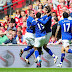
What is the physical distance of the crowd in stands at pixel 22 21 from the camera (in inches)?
539

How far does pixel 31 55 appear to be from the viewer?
1290 centimetres

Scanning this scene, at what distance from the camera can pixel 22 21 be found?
16391mm

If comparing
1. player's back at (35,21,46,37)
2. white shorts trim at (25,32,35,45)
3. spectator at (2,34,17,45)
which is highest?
player's back at (35,21,46,37)

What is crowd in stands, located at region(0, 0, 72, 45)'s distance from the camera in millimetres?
13689

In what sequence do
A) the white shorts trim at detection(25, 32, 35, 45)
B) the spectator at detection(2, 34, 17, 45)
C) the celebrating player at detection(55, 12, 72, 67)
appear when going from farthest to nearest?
the spectator at detection(2, 34, 17, 45)
the white shorts trim at detection(25, 32, 35, 45)
the celebrating player at detection(55, 12, 72, 67)

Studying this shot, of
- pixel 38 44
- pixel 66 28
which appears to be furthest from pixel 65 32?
pixel 38 44

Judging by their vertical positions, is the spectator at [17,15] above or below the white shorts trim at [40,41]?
above

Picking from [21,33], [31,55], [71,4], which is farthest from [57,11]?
[31,55]

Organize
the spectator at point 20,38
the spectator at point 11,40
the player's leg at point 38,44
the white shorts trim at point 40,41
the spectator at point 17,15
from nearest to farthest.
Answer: the player's leg at point 38,44
the white shorts trim at point 40,41
the spectator at point 11,40
the spectator at point 20,38
the spectator at point 17,15

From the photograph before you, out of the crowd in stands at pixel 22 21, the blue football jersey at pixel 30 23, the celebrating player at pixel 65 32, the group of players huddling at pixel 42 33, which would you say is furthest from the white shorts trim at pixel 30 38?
the celebrating player at pixel 65 32

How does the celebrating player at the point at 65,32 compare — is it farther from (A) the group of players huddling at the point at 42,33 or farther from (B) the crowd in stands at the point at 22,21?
(B) the crowd in stands at the point at 22,21

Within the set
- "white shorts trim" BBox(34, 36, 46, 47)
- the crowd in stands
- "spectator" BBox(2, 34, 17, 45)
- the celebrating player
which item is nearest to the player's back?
"white shorts trim" BBox(34, 36, 46, 47)

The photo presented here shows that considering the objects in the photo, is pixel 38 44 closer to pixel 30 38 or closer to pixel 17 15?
pixel 30 38

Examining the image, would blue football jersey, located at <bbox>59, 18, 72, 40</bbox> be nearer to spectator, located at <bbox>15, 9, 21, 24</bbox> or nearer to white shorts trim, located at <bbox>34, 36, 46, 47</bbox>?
white shorts trim, located at <bbox>34, 36, 46, 47</bbox>
